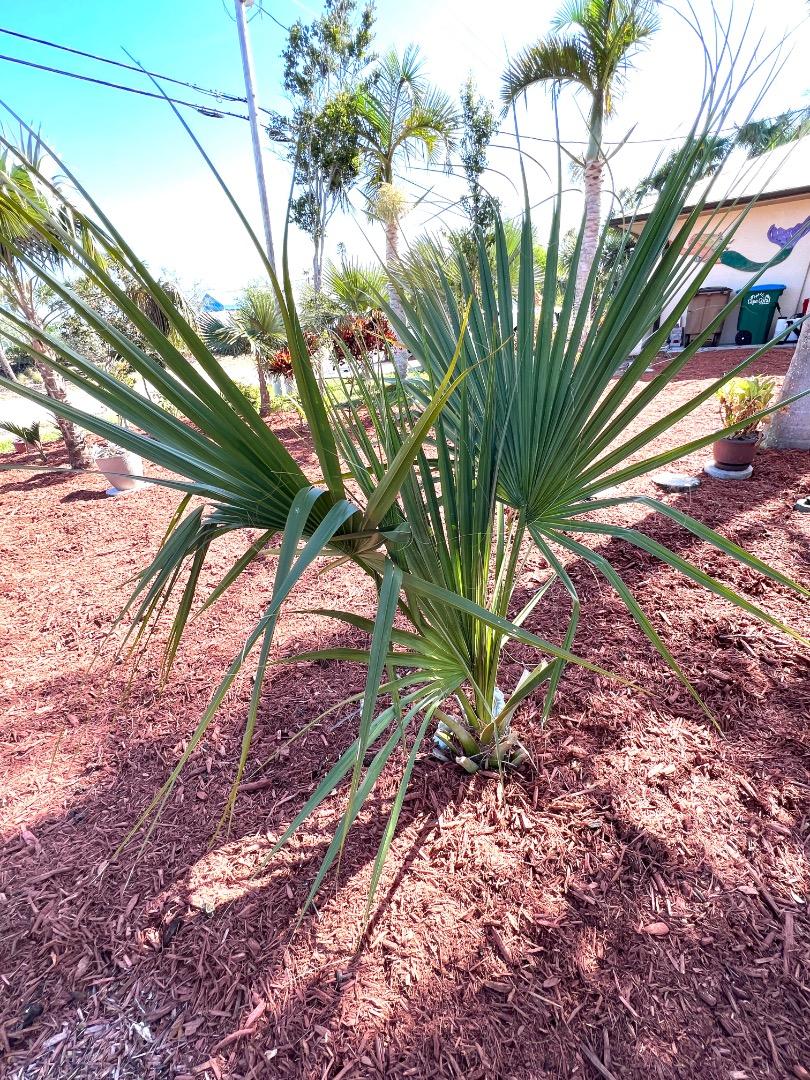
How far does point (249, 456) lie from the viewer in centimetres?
91

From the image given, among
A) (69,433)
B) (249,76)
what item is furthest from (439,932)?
(249,76)

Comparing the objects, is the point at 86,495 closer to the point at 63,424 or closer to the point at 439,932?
the point at 63,424

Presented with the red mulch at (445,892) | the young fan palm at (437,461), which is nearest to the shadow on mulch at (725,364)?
the red mulch at (445,892)

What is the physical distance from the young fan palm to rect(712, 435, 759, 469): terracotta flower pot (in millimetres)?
2878

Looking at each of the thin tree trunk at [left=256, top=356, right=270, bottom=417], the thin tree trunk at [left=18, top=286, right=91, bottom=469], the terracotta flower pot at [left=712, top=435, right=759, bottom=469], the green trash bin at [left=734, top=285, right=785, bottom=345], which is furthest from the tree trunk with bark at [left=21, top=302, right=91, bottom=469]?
the green trash bin at [left=734, top=285, right=785, bottom=345]

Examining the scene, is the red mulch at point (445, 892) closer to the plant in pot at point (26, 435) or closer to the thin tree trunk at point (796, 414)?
the thin tree trunk at point (796, 414)

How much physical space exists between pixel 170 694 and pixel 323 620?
75cm

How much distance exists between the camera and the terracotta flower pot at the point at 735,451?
3498 millimetres

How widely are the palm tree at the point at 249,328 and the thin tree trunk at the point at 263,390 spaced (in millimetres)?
140

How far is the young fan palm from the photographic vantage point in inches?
30.8

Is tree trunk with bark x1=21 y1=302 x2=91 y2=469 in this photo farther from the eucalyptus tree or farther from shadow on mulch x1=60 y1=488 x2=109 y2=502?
the eucalyptus tree

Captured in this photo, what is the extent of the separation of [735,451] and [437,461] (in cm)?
330

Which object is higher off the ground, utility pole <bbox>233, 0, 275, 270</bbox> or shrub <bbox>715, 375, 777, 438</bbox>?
utility pole <bbox>233, 0, 275, 270</bbox>

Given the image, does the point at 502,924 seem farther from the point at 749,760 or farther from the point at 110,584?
the point at 110,584
